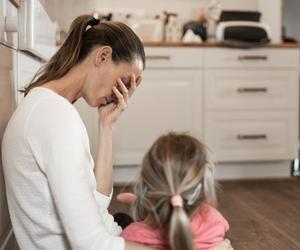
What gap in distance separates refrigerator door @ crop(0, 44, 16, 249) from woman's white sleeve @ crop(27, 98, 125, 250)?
0.27 metres

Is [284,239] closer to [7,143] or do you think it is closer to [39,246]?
[39,246]

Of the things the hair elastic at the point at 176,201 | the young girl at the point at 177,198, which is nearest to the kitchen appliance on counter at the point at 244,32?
the young girl at the point at 177,198

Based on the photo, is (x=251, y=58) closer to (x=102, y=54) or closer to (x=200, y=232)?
(x=102, y=54)

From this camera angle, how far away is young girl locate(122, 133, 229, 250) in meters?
0.85

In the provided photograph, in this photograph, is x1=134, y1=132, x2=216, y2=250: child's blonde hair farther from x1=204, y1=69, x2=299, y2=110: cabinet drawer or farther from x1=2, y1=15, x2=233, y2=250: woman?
x1=204, y1=69, x2=299, y2=110: cabinet drawer

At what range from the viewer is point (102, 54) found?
1.08 meters

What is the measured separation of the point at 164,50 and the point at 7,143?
2083mm

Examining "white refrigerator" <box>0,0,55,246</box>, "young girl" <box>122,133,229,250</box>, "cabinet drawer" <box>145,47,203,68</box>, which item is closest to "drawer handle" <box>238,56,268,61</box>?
"cabinet drawer" <box>145,47,203,68</box>

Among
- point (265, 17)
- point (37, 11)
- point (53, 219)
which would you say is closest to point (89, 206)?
point (53, 219)

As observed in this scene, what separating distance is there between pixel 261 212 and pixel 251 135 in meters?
0.90

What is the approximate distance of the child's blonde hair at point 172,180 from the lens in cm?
89

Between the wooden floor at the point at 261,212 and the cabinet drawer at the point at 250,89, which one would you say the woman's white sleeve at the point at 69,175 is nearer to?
the wooden floor at the point at 261,212

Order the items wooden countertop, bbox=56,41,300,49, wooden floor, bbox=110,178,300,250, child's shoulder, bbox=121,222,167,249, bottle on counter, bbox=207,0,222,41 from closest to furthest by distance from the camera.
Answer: child's shoulder, bbox=121,222,167,249
wooden floor, bbox=110,178,300,250
wooden countertop, bbox=56,41,300,49
bottle on counter, bbox=207,0,222,41

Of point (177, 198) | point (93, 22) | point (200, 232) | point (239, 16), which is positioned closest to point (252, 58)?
point (239, 16)
